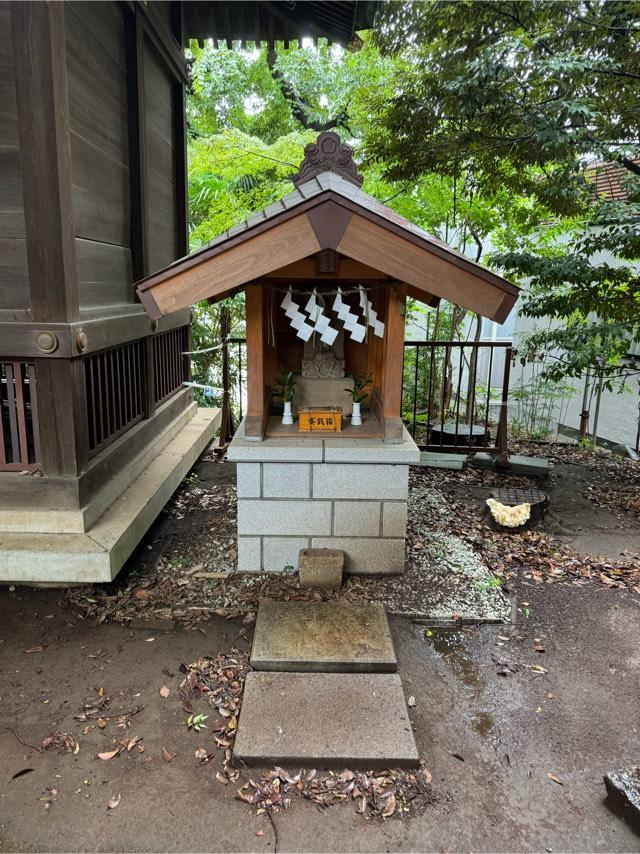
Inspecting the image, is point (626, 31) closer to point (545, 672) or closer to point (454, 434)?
point (454, 434)

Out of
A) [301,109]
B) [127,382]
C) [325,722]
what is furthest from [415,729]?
[301,109]

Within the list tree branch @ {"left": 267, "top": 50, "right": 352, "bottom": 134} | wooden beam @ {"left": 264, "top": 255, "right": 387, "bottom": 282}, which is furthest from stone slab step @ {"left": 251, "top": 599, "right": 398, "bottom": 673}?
tree branch @ {"left": 267, "top": 50, "right": 352, "bottom": 134}

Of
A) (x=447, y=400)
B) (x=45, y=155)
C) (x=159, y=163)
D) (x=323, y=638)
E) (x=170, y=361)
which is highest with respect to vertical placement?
(x=159, y=163)

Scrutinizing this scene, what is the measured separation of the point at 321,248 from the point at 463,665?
295 centimetres

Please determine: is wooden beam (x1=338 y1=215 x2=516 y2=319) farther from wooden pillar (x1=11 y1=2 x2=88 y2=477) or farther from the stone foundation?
wooden pillar (x1=11 y1=2 x2=88 y2=477)

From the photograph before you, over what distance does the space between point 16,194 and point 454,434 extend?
631 cm

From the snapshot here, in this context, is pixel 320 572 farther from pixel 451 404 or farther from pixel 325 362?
pixel 451 404

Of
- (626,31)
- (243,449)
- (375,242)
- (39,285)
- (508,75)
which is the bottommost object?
(243,449)

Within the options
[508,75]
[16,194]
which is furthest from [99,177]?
[508,75]

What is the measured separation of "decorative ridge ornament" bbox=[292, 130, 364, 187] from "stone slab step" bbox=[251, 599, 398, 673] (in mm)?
3486

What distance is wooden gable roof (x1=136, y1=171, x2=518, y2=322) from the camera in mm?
3850

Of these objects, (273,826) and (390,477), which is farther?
(390,477)

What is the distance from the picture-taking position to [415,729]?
3162 mm

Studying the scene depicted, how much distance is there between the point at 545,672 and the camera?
3.69 meters
